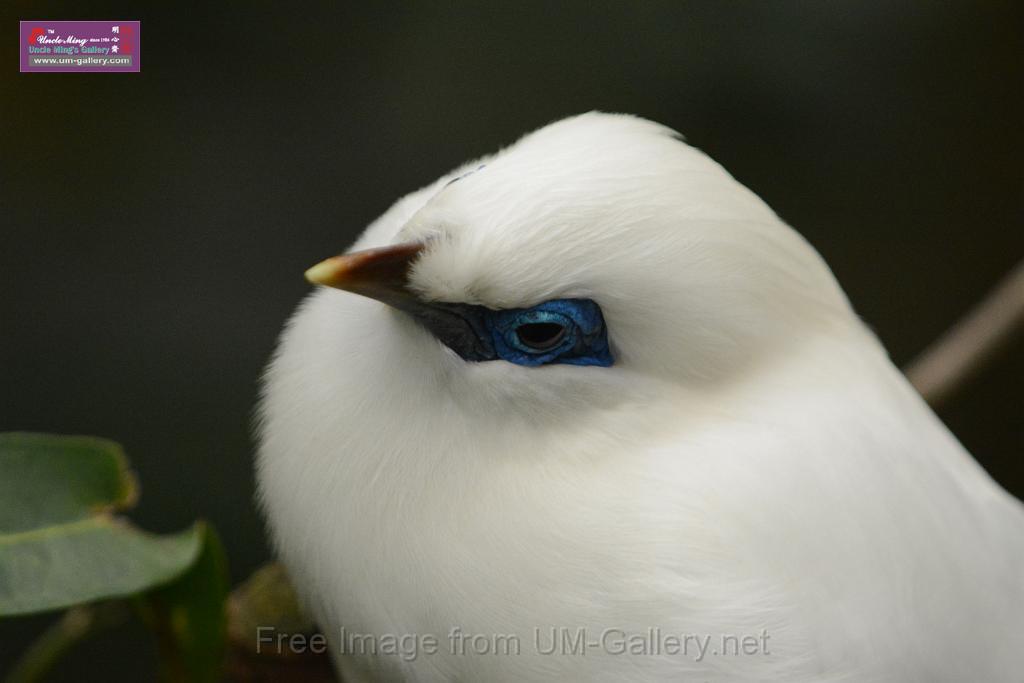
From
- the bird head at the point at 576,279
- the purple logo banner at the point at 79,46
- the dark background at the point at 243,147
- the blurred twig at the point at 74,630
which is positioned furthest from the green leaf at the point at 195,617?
the dark background at the point at 243,147

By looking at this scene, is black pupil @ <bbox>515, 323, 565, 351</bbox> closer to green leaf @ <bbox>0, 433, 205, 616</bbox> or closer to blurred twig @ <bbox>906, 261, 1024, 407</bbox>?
green leaf @ <bbox>0, 433, 205, 616</bbox>

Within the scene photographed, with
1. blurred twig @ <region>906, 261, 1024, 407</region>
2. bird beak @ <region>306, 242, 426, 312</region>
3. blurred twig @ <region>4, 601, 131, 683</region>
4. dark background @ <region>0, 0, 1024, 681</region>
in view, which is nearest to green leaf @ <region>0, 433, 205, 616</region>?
blurred twig @ <region>4, 601, 131, 683</region>

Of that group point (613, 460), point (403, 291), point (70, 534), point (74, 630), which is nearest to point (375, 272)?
point (403, 291)

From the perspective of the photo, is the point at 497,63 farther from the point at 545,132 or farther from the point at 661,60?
the point at 545,132

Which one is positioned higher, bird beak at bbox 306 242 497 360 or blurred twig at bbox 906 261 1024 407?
bird beak at bbox 306 242 497 360

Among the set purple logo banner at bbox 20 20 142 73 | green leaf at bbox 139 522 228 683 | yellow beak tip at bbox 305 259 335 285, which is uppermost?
purple logo banner at bbox 20 20 142 73

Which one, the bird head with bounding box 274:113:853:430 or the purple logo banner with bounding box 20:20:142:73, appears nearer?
the bird head with bounding box 274:113:853:430

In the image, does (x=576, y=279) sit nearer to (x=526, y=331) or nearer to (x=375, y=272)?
(x=526, y=331)
